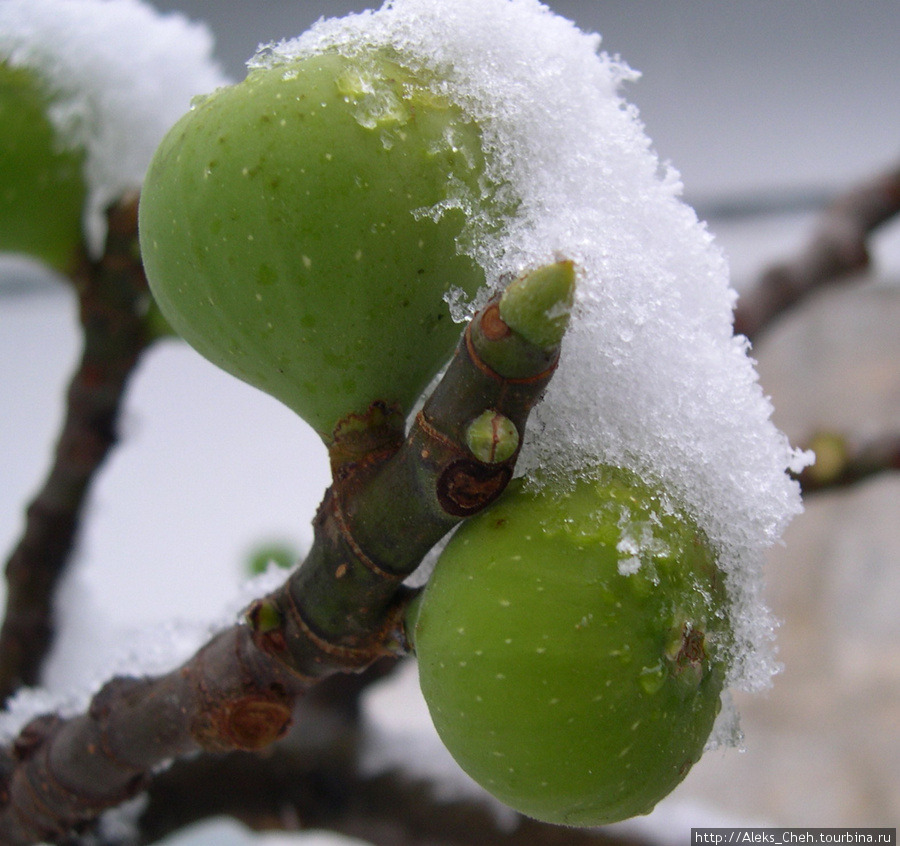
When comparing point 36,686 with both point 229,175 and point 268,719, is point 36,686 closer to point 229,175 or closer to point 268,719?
point 268,719

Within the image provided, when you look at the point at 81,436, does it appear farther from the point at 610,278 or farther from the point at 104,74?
the point at 610,278

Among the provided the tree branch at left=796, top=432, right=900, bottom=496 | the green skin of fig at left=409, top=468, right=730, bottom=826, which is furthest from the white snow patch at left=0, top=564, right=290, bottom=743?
the tree branch at left=796, top=432, right=900, bottom=496

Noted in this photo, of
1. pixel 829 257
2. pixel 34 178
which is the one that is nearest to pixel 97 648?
pixel 34 178

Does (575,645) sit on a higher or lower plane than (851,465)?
lower

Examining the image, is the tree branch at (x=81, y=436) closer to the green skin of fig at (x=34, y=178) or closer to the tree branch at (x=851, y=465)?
the green skin of fig at (x=34, y=178)

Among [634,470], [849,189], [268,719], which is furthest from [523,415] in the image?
[849,189]
